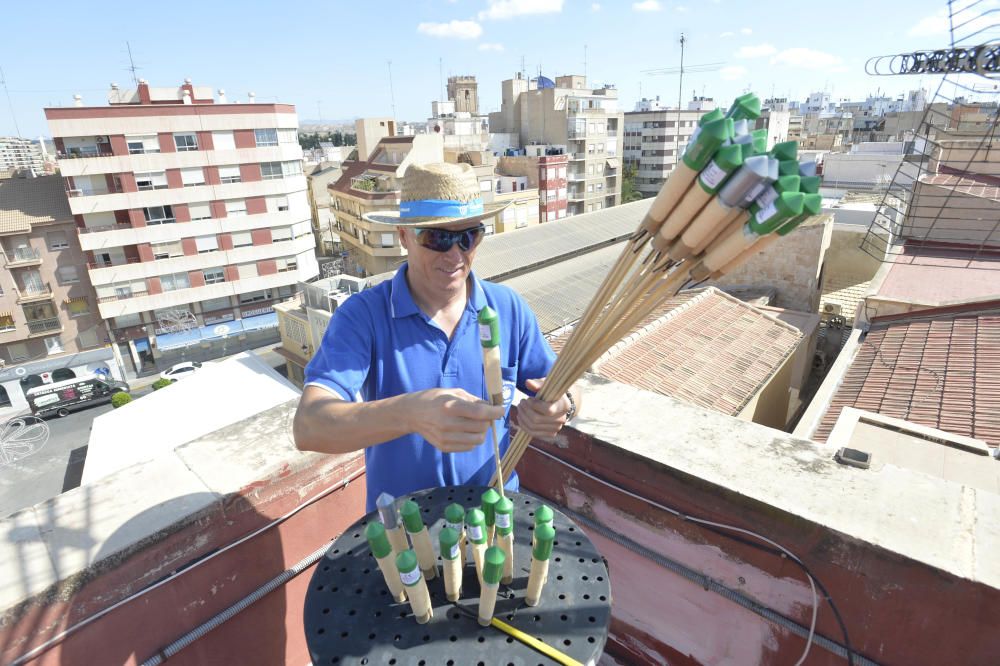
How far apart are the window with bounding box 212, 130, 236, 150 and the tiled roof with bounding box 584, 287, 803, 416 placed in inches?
961

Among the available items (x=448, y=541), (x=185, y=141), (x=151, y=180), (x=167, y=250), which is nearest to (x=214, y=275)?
(x=167, y=250)

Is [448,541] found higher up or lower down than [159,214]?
higher up

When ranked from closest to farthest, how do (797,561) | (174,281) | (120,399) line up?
(797,561) → (120,399) → (174,281)

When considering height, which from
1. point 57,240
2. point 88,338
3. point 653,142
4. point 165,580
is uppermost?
point 653,142

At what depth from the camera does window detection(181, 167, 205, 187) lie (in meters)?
25.0

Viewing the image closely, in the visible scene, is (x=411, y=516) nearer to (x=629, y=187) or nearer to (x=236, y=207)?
(x=236, y=207)

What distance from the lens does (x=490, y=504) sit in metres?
1.69

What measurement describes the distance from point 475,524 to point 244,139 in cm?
2915

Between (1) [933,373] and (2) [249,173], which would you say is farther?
(2) [249,173]

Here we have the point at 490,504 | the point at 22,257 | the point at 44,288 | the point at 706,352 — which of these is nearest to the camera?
the point at 490,504

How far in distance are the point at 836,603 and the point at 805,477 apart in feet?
1.46

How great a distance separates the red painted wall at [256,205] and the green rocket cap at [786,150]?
29.4 meters

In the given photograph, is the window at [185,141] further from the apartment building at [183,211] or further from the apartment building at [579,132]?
the apartment building at [579,132]

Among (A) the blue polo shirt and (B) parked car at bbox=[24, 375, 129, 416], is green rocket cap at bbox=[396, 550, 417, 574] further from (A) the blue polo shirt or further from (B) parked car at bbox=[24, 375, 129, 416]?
(B) parked car at bbox=[24, 375, 129, 416]
